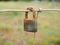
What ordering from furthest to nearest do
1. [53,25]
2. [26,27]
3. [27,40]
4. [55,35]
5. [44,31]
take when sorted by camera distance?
[53,25] < [44,31] < [55,35] < [27,40] < [26,27]

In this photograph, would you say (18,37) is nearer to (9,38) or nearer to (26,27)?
(9,38)

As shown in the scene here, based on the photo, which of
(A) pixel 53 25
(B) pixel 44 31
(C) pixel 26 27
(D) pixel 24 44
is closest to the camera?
(C) pixel 26 27

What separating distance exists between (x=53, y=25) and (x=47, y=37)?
1181 mm

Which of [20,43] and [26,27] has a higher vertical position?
[26,27]

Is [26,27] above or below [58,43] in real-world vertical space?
above

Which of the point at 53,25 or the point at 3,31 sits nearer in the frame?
the point at 3,31

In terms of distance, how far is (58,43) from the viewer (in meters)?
3.88

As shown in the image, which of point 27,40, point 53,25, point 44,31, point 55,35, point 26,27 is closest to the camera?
point 26,27

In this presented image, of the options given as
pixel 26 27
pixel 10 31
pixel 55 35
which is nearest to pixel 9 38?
pixel 10 31

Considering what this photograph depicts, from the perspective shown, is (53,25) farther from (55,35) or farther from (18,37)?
(18,37)

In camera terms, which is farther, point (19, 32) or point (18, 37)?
point (19, 32)

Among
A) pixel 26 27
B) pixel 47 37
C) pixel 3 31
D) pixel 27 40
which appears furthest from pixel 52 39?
pixel 26 27

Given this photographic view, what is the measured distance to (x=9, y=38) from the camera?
410 cm

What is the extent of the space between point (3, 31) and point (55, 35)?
0.95 meters
